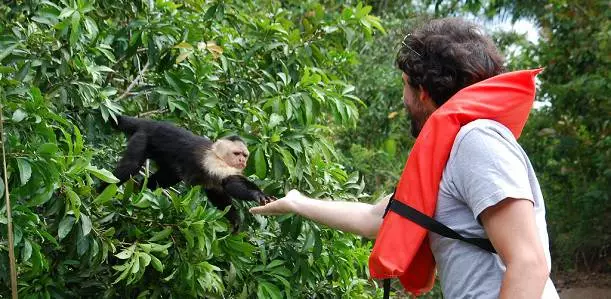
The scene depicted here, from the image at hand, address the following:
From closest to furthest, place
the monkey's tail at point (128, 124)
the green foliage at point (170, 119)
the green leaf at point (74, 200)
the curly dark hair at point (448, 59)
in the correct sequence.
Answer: the curly dark hair at point (448, 59) → the green leaf at point (74, 200) → the green foliage at point (170, 119) → the monkey's tail at point (128, 124)

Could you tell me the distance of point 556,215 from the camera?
964 centimetres

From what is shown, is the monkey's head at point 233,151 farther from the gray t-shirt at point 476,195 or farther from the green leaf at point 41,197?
the gray t-shirt at point 476,195

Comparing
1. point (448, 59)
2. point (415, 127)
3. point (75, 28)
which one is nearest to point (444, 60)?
point (448, 59)

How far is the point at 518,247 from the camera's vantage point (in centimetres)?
157

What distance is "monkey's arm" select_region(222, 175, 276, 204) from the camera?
3.53m

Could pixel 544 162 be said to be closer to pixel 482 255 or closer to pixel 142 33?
pixel 142 33

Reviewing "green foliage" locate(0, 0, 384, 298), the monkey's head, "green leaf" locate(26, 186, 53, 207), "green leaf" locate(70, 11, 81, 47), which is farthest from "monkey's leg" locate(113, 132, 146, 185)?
"green leaf" locate(26, 186, 53, 207)

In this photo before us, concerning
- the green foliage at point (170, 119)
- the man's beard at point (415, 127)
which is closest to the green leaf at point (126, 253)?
the green foliage at point (170, 119)

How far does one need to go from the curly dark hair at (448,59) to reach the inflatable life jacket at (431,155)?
0.20 ft

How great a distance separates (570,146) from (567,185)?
1012 mm

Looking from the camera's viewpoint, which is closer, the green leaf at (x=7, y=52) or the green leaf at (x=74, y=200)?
the green leaf at (x=74, y=200)

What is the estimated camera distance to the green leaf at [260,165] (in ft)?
12.1

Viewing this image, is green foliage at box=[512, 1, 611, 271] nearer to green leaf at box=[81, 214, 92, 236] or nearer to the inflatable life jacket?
green leaf at box=[81, 214, 92, 236]

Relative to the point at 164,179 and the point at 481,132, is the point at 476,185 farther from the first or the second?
the point at 164,179
